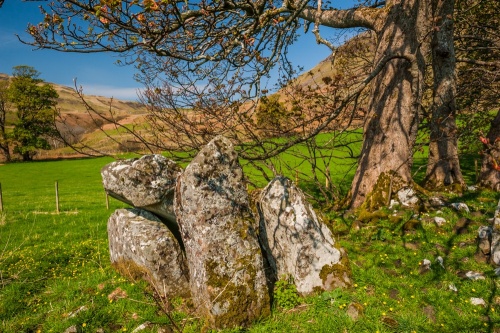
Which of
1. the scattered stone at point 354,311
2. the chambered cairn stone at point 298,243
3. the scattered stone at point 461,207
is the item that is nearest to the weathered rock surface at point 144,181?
the chambered cairn stone at point 298,243

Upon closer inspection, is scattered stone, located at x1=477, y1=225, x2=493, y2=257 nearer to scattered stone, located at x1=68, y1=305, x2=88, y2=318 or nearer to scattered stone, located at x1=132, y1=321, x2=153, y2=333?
scattered stone, located at x1=132, y1=321, x2=153, y2=333

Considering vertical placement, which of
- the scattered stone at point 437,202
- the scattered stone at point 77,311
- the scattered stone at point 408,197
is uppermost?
the scattered stone at point 408,197

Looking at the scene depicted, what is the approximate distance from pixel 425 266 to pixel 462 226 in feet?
6.72

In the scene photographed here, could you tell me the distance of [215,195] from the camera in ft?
14.2

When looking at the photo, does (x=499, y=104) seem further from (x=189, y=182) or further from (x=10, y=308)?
(x=10, y=308)

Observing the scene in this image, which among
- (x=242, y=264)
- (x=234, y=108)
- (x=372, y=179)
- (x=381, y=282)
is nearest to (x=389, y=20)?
(x=372, y=179)

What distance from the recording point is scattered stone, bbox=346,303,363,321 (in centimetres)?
399

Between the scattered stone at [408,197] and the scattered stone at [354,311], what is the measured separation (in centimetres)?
411

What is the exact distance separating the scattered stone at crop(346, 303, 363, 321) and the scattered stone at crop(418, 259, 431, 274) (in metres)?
1.63

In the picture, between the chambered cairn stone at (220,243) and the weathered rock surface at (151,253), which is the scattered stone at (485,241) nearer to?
the chambered cairn stone at (220,243)

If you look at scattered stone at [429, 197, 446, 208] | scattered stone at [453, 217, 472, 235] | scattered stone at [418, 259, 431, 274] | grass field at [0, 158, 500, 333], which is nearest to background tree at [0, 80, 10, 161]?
grass field at [0, 158, 500, 333]

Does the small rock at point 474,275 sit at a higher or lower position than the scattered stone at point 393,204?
lower

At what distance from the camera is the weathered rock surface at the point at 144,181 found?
16.7 feet

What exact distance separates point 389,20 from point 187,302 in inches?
312
